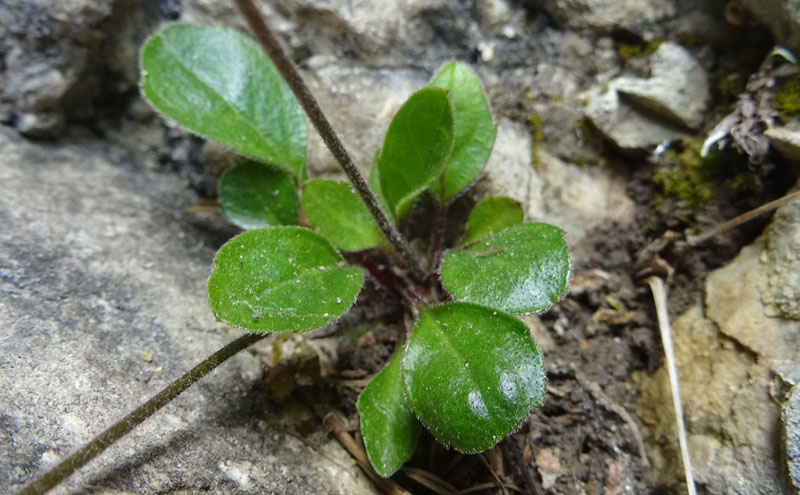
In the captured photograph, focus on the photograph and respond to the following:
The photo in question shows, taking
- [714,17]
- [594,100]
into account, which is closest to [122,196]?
[594,100]

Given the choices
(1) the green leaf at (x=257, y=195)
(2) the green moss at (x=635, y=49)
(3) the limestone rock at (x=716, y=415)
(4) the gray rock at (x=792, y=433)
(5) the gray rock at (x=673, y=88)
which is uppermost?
(2) the green moss at (x=635, y=49)

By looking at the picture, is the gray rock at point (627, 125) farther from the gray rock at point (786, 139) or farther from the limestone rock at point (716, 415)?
the limestone rock at point (716, 415)

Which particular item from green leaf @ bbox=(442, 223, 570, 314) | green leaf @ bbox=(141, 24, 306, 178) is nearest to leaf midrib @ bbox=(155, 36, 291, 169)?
green leaf @ bbox=(141, 24, 306, 178)

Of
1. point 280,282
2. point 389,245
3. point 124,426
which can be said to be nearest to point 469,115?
point 389,245

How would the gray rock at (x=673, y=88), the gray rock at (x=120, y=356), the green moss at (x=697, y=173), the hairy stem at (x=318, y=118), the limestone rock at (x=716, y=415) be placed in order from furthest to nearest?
the gray rock at (x=673, y=88), the green moss at (x=697, y=173), the limestone rock at (x=716, y=415), the gray rock at (x=120, y=356), the hairy stem at (x=318, y=118)

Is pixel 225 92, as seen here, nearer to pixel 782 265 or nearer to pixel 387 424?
pixel 387 424

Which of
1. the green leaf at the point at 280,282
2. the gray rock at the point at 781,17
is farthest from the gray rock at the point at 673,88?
the green leaf at the point at 280,282

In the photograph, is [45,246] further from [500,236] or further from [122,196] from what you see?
[500,236]
